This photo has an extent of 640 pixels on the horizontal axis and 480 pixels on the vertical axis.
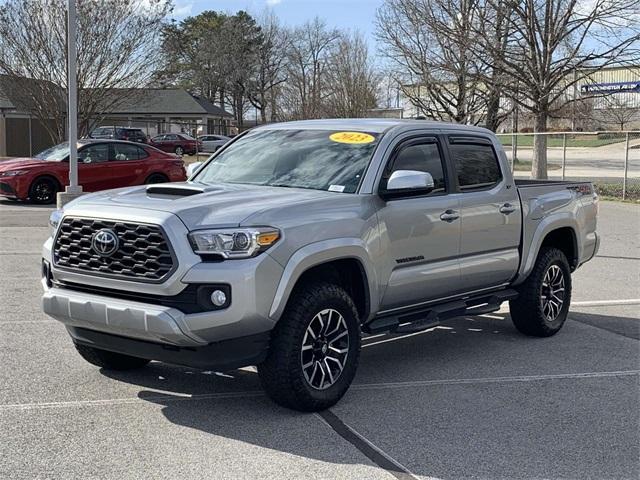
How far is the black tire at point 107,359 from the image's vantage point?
5.96 meters

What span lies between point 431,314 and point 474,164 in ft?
4.86

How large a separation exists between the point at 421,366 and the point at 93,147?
47.7 feet

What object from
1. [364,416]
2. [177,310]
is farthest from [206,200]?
[364,416]

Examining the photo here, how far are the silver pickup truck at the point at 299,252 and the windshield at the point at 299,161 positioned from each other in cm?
1

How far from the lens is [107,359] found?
6012mm

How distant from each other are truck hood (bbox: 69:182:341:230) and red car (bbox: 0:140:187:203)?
13962mm

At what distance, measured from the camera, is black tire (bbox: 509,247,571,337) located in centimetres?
748

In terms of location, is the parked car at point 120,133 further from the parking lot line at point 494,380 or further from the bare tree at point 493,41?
the parking lot line at point 494,380

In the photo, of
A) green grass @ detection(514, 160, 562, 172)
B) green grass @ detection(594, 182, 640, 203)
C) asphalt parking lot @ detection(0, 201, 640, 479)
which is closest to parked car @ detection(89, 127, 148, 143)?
green grass @ detection(514, 160, 562, 172)

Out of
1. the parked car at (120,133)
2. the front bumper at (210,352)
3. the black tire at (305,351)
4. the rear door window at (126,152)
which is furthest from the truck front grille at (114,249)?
the parked car at (120,133)

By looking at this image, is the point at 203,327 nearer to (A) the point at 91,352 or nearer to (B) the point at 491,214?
(A) the point at 91,352

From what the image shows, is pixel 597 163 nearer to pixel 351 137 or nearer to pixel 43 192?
pixel 43 192

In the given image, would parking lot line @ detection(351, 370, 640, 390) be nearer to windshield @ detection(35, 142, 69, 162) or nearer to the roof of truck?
the roof of truck

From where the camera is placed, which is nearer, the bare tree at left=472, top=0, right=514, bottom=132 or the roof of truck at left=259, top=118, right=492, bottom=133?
the roof of truck at left=259, top=118, right=492, bottom=133
